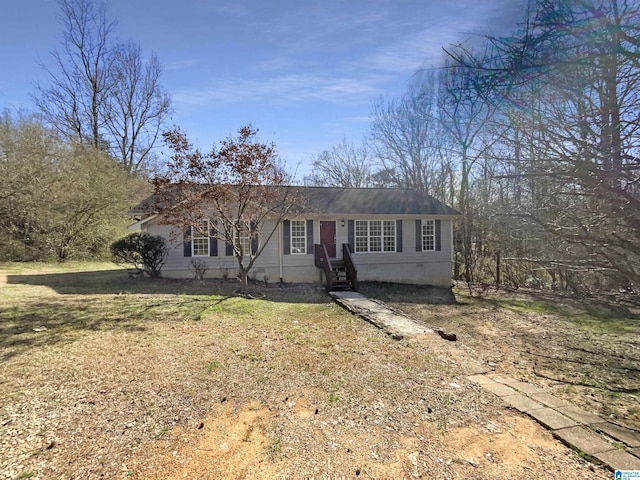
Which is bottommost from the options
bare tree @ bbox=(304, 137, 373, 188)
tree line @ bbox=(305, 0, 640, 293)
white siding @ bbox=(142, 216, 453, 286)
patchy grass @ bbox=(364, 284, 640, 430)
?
patchy grass @ bbox=(364, 284, 640, 430)

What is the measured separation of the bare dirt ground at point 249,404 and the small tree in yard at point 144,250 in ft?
14.4

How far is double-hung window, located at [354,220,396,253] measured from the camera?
48.0 feet

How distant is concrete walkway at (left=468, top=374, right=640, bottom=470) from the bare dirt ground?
176mm

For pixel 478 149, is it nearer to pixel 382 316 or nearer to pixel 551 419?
pixel 551 419

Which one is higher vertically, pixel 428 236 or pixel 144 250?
pixel 428 236

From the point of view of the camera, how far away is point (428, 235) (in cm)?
1536

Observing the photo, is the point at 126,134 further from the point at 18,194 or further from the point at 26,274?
the point at 26,274

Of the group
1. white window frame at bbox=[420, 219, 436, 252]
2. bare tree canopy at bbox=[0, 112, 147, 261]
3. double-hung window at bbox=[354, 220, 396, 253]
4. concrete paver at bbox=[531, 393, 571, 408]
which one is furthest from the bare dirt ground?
bare tree canopy at bbox=[0, 112, 147, 261]

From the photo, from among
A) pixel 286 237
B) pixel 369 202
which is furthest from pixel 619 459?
pixel 369 202

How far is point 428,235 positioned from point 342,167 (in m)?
15.4

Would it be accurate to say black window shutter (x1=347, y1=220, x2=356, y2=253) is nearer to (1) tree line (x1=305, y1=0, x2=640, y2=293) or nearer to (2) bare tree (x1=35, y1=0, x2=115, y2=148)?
(1) tree line (x1=305, y1=0, x2=640, y2=293)

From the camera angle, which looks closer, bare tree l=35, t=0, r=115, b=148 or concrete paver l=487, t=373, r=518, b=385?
concrete paver l=487, t=373, r=518, b=385

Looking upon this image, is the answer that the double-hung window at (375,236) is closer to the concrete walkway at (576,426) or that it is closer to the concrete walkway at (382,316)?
the concrete walkway at (382,316)

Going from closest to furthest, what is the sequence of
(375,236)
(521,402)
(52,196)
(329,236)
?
(521,402) < (329,236) < (375,236) < (52,196)
